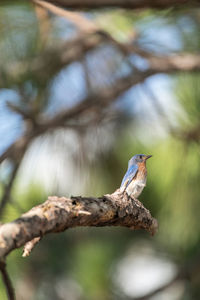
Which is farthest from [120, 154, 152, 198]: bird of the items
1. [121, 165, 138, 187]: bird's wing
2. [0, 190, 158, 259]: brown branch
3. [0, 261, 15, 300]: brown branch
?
[0, 261, 15, 300]: brown branch

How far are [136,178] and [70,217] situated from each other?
1381 millimetres

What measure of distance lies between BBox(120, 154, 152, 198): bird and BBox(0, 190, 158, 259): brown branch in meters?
0.67

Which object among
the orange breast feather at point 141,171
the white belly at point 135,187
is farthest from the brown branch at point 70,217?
the orange breast feather at point 141,171

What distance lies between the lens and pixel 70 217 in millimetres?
1383

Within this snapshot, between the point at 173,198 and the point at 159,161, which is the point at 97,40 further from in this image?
the point at 173,198

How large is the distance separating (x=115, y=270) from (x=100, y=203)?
432 centimetres

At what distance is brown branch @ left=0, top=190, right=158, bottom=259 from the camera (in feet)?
3.68

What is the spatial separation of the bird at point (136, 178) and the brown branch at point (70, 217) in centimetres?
67

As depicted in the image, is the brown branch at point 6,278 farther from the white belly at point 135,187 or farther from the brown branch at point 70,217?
the white belly at point 135,187

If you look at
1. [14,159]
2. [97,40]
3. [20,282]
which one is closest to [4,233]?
[14,159]

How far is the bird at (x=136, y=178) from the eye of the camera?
2.63 m

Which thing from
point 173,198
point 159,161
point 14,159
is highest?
point 14,159

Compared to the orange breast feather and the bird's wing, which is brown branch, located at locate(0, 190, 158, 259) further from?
the orange breast feather

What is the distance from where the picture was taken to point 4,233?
43.1 inches
